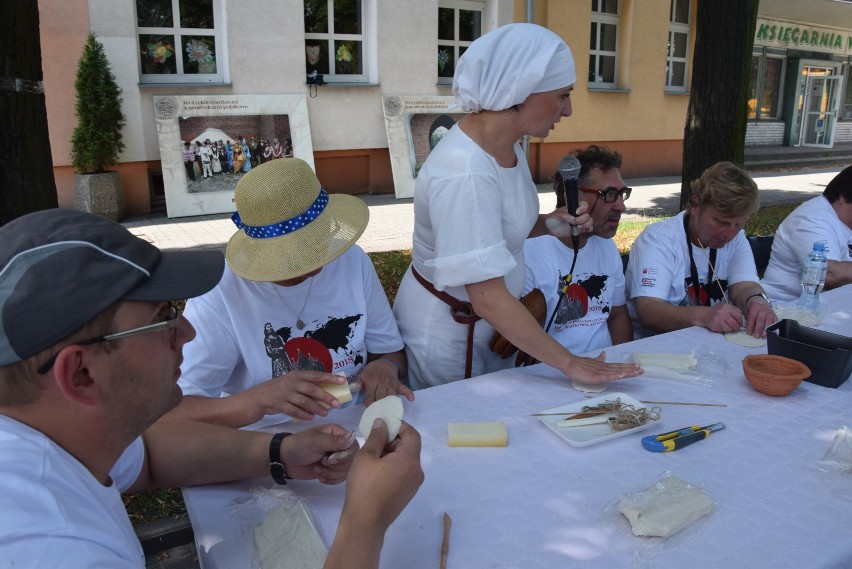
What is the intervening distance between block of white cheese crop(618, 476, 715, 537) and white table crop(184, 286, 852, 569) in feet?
0.07

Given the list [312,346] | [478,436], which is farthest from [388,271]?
[478,436]

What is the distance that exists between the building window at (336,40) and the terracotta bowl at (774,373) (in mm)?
8520

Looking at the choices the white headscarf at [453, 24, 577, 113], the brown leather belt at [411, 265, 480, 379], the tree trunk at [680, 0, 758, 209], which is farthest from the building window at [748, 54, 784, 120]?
the brown leather belt at [411, 265, 480, 379]

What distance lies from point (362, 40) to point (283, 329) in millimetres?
8549

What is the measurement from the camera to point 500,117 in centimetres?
208

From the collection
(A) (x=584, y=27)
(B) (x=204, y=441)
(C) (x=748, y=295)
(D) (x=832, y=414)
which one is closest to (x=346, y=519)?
(B) (x=204, y=441)

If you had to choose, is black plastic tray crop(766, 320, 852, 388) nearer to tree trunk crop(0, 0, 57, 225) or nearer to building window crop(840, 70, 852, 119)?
tree trunk crop(0, 0, 57, 225)

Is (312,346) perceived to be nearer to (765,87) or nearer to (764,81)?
(764,81)

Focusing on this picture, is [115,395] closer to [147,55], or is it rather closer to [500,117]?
[500,117]

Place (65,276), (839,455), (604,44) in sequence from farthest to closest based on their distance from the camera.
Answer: (604,44) < (839,455) < (65,276)

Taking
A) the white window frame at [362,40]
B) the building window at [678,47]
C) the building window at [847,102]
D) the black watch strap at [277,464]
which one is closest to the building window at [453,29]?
the white window frame at [362,40]

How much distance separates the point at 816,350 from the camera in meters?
2.10

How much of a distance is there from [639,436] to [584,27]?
35.4ft

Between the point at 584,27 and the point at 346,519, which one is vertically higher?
the point at 584,27
